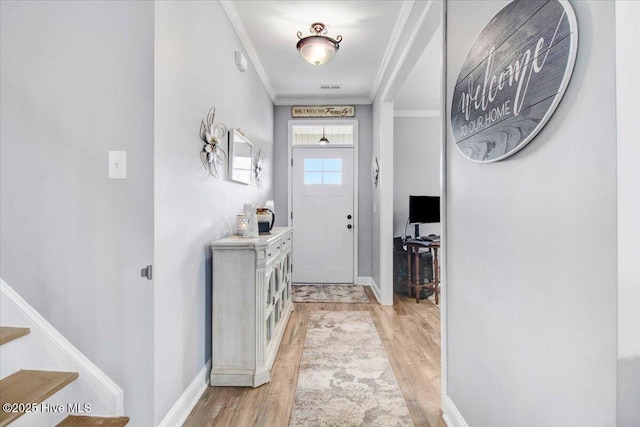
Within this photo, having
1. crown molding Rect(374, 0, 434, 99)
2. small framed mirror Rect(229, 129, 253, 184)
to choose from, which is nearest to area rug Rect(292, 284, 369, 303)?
small framed mirror Rect(229, 129, 253, 184)

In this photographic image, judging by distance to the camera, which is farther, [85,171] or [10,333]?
[85,171]

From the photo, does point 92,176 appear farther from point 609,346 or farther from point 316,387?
point 609,346

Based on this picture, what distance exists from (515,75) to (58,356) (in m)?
2.11

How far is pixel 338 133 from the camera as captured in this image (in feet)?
15.7

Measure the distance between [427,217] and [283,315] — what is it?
2.25 metres

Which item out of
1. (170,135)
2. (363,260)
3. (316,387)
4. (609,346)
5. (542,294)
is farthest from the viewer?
(363,260)

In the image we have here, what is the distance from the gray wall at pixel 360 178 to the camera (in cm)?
460

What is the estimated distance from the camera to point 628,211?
694 millimetres

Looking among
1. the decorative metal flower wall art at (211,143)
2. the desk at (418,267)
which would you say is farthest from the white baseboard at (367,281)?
the decorative metal flower wall art at (211,143)

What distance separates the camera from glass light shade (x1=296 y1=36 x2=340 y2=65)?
249 centimetres

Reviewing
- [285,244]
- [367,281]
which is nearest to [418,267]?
[367,281]

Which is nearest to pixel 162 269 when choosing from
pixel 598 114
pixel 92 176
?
pixel 92 176

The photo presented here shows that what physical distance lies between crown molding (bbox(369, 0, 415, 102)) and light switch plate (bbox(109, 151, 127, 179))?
7.02ft

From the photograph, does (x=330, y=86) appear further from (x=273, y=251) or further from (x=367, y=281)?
(x=367, y=281)
